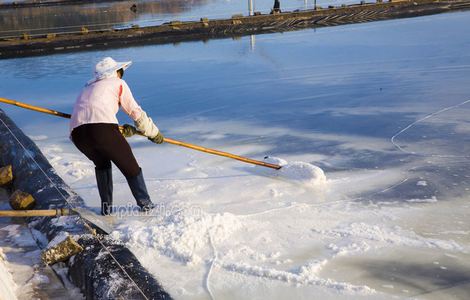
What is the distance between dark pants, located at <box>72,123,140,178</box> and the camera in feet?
11.6

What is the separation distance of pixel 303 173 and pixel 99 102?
1.88 m

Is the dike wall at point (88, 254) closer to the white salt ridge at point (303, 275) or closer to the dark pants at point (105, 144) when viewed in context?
the dark pants at point (105, 144)

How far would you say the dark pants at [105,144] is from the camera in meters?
3.52

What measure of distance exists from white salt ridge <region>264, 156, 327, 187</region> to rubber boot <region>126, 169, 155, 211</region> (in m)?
1.28

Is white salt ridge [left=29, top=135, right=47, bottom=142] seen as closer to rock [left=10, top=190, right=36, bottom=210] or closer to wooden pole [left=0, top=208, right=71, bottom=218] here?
rock [left=10, top=190, right=36, bottom=210]

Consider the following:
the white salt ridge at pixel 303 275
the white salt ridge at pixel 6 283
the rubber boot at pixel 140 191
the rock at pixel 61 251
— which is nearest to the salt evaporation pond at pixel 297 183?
the white salt ridge at pixel 303 275

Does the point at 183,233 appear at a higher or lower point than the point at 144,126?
lower

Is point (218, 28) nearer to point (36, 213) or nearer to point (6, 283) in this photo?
point (36, 213)

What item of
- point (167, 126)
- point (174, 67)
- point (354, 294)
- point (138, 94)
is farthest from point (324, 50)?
point (354, 294)

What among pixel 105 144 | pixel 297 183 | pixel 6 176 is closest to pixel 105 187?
pixel 105 144

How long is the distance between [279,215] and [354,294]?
1.12m

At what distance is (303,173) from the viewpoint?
4.48 meters

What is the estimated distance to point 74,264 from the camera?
120 inches

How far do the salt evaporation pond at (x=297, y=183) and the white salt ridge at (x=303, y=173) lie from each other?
0.17 ft
